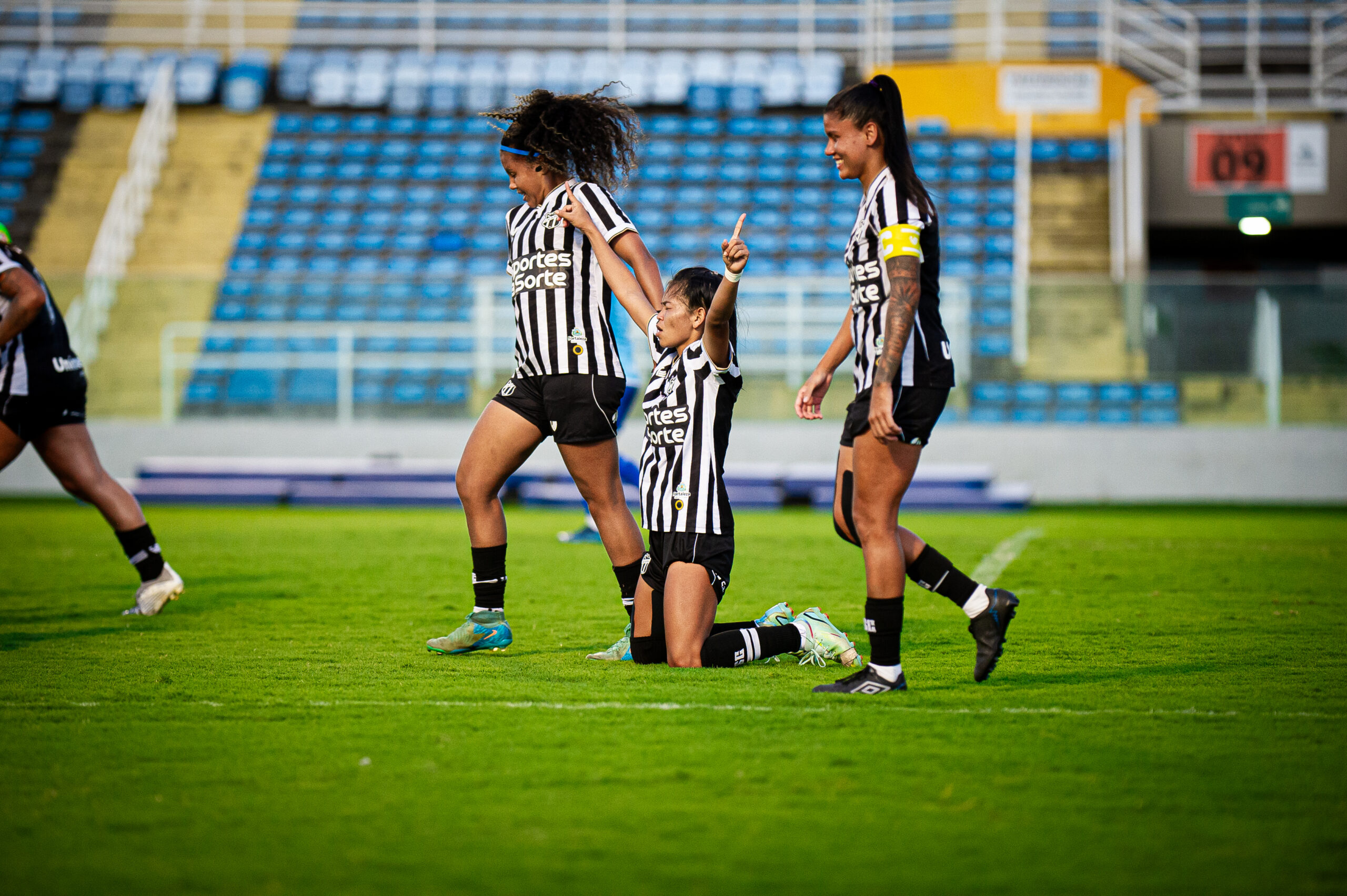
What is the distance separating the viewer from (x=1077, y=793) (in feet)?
9.97

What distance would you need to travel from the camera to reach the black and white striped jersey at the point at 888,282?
13.2 feet

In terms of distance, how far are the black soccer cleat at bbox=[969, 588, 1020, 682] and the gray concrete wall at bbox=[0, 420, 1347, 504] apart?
10.1 m

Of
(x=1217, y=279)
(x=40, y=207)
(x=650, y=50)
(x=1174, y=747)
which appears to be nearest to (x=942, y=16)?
(x=650, y=50)

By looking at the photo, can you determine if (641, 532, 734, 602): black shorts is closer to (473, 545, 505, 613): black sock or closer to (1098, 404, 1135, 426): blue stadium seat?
(473, 545, 505, 613): black sock

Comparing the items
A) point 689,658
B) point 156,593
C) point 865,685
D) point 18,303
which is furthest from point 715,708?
point 18,303

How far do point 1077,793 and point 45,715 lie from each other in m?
2.82

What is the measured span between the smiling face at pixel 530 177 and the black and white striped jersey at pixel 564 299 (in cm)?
13

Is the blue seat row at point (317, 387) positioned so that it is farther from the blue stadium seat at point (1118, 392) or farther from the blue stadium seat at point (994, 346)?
the blue stadium seat at point (1118, 392)

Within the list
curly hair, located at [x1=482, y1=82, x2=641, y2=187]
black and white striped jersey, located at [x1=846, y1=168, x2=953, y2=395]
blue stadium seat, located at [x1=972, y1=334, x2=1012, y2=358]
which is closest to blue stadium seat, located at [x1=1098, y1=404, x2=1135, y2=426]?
blue stadium seat, located at [x1=972, y1=334, x2=1012, y2=358]

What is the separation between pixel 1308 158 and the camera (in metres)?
18.7

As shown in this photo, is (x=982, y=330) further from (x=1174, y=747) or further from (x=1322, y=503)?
(x=1174, y=747)

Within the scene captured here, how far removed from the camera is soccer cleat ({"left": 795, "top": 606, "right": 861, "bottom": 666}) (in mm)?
4719

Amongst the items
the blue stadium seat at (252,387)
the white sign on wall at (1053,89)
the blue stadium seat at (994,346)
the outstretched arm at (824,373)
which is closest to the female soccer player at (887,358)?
the outstretched arm at (824,373)

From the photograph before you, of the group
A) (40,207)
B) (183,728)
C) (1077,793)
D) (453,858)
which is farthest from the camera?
(40,207)
